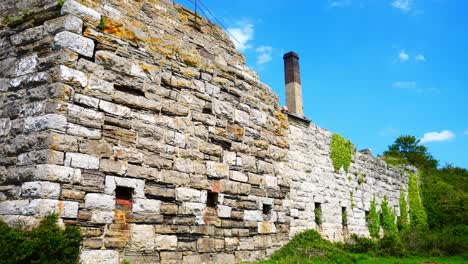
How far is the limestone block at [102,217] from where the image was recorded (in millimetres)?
5357

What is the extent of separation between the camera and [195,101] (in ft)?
23.3

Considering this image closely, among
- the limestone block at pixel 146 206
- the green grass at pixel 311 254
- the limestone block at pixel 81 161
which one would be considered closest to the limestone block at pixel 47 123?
the limestone block at pixel 81 161

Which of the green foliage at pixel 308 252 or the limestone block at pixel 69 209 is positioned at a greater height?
the limestone block at pixel 69 209

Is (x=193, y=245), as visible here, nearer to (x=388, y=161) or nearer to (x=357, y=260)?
(x=357, y=260)

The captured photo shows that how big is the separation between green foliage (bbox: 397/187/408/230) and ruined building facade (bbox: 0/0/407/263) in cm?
771

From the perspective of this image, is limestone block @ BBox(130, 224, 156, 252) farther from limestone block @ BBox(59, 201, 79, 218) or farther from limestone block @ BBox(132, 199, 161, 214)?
limestone block @ BBox(59, 201, 79, 218)

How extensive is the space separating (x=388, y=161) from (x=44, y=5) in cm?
1411

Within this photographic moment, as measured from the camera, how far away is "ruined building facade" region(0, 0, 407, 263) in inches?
209

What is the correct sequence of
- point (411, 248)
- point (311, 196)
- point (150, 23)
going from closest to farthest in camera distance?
1. point (150, 23)
2. point (311, 196)
3. point (411, 248)

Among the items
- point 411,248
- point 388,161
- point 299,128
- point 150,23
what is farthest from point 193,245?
point 388,161

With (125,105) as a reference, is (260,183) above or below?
below

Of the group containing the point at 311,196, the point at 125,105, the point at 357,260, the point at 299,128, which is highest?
the point at 299,128

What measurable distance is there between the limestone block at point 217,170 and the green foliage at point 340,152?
17.4 feet

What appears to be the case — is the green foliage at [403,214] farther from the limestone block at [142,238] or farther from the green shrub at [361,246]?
the limestone block at [142,238]
